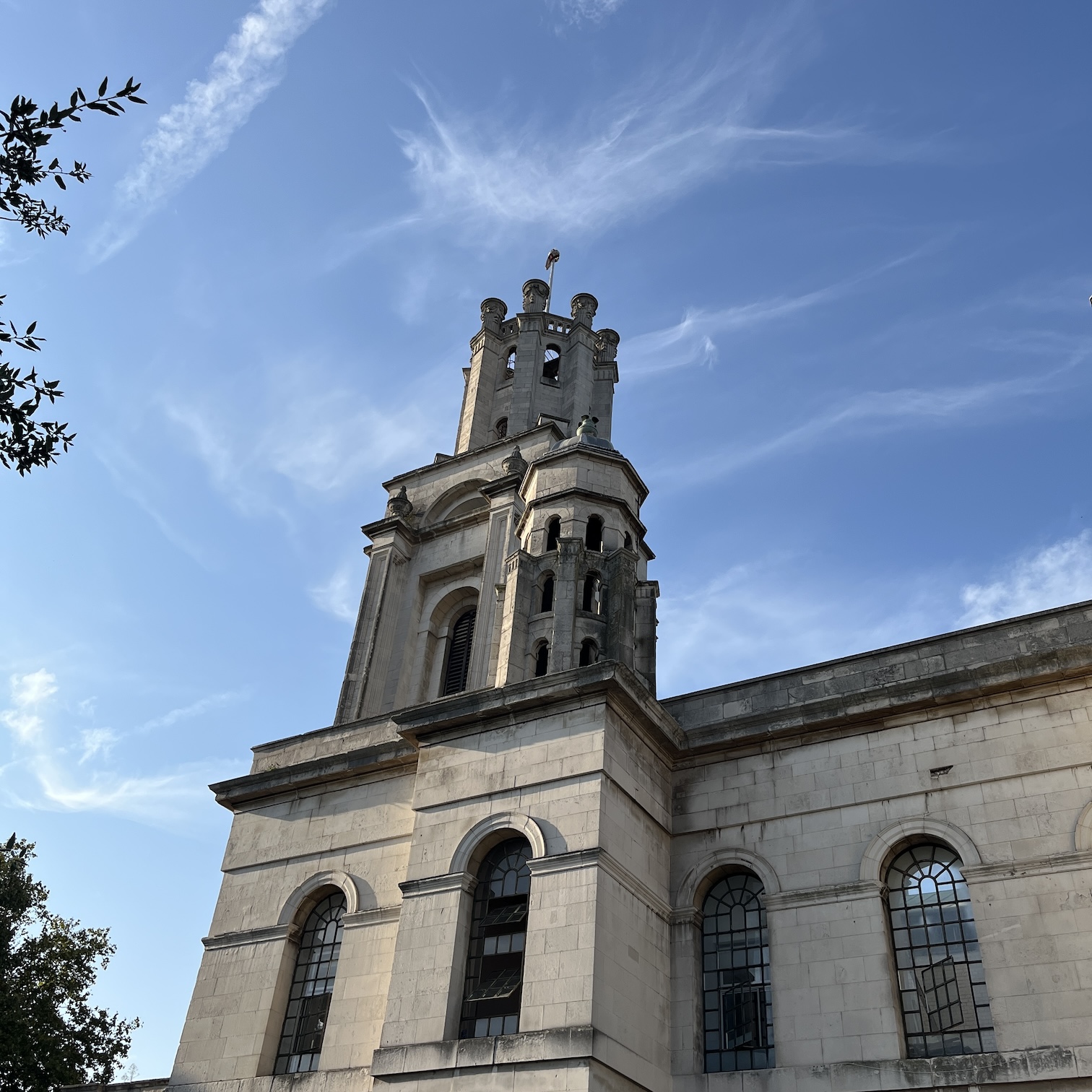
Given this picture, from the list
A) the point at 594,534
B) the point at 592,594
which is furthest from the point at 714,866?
the point at 594,534

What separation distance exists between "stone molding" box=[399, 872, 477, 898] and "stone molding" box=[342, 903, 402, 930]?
4.19 ft

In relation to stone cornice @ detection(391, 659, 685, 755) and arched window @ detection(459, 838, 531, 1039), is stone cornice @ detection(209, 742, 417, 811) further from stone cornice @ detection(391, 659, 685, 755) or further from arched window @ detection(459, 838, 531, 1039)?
arched window @ detection(459, 838, 531, 1039)

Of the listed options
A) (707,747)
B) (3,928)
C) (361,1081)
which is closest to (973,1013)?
(707,747)

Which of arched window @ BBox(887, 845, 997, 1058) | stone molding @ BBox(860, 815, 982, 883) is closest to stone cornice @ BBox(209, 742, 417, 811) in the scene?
stone molding @ BBox(860, 815, 982, 883)

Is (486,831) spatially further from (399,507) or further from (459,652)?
(399,507)

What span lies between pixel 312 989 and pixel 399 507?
1609 cm

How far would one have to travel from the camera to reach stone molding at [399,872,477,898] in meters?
17.0

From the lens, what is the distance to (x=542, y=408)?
115ft

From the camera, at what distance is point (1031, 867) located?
15125mm

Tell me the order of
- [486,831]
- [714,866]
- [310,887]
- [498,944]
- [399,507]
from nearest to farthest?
[498,944], [486,831], [714,866], [310,887], [399,507]

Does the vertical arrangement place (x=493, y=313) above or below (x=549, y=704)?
above

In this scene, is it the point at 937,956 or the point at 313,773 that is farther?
the point at 313,773

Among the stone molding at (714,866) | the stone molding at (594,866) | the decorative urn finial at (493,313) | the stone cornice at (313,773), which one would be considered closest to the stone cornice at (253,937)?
the stone cornice at (313,773)

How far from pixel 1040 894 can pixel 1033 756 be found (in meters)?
1.98
